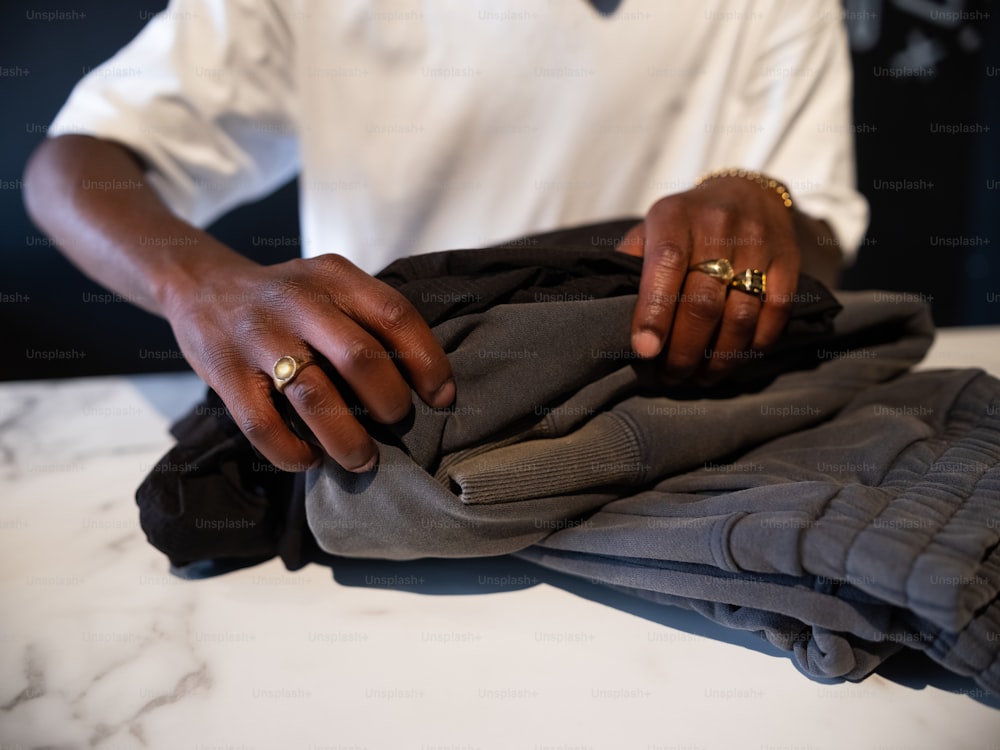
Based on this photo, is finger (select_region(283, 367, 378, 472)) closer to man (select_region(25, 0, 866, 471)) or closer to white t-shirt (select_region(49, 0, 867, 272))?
man (select_region(25, 0, 866, 471))

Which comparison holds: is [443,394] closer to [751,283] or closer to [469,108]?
[751,283]

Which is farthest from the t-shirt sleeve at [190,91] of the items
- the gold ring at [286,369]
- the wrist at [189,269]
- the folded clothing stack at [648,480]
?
the gold ring at [286,369]

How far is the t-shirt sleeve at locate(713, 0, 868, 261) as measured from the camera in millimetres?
812

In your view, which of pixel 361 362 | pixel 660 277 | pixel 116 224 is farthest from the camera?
pixel 116 224

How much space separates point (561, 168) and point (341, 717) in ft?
2.07

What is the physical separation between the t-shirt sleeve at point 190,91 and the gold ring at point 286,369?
17.9 inches

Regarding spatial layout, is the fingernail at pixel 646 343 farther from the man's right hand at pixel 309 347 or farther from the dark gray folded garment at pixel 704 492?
the man's right hand at pixel 309 347

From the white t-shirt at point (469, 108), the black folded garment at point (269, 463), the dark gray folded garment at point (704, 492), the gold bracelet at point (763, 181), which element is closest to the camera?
the dark gray folded garment at point (704, 492)

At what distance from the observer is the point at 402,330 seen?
449 millimetres

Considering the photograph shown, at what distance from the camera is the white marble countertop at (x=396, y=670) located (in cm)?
40

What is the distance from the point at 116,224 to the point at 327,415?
353 mm

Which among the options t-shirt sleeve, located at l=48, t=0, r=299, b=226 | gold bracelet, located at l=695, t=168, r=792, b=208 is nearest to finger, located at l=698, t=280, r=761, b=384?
gold bracelet, located at l=695, t=168, r=792, b=208

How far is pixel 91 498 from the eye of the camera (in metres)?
0.65

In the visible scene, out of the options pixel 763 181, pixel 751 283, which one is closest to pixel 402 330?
pixel 751 283
